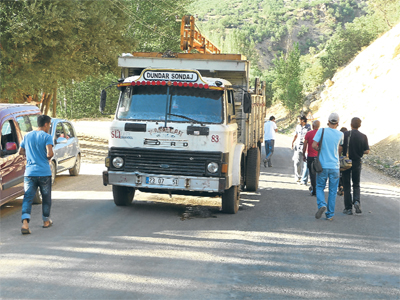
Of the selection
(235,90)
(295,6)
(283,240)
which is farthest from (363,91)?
(295,6)

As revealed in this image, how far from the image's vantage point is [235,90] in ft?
34.7

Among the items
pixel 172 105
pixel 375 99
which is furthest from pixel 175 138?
pixel 375 99

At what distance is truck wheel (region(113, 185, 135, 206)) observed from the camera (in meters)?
9.75

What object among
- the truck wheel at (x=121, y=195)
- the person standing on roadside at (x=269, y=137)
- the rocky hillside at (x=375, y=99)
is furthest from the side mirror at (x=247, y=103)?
the rocky hillside at (x=375, y=99)

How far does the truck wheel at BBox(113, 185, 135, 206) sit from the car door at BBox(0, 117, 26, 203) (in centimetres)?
182

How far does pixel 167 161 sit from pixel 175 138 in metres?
0.44

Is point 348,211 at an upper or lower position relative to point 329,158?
lower

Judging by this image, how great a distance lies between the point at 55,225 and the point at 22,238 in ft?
2.95

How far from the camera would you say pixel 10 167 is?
30.4 ft

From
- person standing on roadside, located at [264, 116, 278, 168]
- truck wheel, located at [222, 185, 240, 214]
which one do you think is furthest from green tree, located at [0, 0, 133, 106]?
truck wheel, located at [222, 185, 240, 214]

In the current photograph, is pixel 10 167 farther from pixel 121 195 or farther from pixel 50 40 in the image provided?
pixel 50 40

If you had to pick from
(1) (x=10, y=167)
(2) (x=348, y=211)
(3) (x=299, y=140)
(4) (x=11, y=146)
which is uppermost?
(3) (x=299, y=140)

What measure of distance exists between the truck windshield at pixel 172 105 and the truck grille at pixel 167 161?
62cm

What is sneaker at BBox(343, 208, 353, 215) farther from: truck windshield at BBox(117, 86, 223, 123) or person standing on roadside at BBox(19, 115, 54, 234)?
person standing on roadside at BBox(19, 115, 54, 234)
